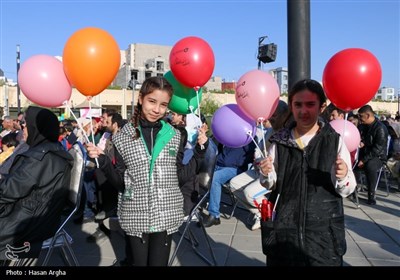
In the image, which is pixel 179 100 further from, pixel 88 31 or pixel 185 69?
pixel 88 31

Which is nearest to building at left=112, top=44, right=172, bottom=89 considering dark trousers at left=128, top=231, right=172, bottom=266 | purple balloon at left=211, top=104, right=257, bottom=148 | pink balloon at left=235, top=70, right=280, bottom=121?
purple balloon at left=211, top=104, right=257, bottom=148

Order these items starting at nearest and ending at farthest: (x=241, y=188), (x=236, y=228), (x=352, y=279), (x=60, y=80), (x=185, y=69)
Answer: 1. (x=352, y=279)
2. (x=60, y=80)
3. (x=185, y=69)
4. (x=241, y=188)
5. (x=236, y=228)

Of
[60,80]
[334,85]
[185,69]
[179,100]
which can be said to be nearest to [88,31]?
[60,80]

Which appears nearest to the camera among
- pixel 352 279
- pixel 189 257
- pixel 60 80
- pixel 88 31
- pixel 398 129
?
pixel 352 279

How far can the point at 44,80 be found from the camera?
2990mm

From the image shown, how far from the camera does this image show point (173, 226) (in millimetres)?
2170

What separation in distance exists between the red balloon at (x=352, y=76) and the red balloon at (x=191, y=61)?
4.34 feet

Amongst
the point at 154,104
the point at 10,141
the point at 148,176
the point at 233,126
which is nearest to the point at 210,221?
the point at 233,126

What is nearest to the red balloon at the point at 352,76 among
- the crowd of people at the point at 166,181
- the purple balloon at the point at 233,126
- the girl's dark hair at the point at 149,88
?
the crowd of people at the point at 166,181

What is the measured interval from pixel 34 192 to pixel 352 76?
8.04ft

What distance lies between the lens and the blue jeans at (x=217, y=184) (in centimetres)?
484

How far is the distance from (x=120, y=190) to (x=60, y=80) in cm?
141

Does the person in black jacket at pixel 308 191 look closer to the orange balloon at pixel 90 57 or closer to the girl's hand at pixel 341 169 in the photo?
the girl's hand at pixel 341 169

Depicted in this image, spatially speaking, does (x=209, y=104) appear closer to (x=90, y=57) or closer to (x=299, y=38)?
(x=299, y=38)
